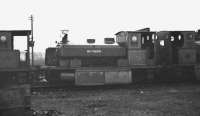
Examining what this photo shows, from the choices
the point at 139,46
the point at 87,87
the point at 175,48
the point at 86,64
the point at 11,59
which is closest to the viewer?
the point at 11,59

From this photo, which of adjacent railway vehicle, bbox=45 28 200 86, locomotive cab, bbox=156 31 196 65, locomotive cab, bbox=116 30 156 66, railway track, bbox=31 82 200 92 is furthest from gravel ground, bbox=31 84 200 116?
locomotive cab, bbox=156 31 196 65

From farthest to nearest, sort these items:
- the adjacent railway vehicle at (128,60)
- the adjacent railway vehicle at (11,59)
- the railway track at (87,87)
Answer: the adjacent railway vehicle at (128,60)
the railway track at (87,87)
the adjacent railway vehicle at (11,59)

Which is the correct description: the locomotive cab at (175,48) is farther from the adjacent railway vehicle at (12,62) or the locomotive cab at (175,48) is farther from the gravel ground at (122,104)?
the adjacent railway vehicle at (12,62)

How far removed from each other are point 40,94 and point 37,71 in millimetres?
2080

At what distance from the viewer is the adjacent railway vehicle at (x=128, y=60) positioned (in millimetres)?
16328

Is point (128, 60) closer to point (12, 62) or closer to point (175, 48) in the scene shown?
point (175, 48)

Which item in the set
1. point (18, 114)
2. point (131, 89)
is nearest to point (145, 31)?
point (131, 89)

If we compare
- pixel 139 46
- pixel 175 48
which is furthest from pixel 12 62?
pixel 175 48

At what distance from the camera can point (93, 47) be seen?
17234 millimetres

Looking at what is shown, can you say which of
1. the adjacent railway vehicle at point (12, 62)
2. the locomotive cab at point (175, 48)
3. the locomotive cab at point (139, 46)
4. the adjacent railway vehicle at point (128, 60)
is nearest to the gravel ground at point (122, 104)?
the adjacent railway vehicle at point (12, 62)

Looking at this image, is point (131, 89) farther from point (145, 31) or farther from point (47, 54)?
Result: point (47, 54)

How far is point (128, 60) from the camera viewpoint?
57.0 ft

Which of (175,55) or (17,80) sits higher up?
(175,55)

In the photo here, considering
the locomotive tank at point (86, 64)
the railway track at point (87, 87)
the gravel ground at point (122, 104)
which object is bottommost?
the gravel ground at point (122, 104)
